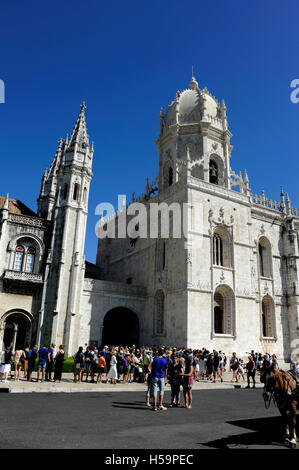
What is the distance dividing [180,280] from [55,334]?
1072 centimetres

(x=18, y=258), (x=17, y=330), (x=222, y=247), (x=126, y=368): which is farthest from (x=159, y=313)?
(x=18, y=258)

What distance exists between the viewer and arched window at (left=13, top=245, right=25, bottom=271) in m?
27.8

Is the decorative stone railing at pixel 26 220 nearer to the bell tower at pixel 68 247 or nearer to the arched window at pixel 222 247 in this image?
the bell tower at pixel 68 247

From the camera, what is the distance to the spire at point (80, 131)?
32625 millimetres

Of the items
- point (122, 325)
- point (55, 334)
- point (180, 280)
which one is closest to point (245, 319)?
point (180, 280)

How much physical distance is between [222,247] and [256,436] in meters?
24.6

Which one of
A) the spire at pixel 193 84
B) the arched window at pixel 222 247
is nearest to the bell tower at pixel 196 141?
the spire at pixel 193 84

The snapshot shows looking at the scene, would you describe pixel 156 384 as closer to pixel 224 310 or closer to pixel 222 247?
pixel 224 310

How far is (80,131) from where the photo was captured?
33.1 meters

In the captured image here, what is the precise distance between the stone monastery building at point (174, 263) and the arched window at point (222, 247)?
94mm

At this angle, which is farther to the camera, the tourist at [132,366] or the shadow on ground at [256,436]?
the tourist at [132,366]

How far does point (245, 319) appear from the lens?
3022cm

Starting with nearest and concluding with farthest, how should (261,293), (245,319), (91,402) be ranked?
(91,402), (245,319), (261,293)

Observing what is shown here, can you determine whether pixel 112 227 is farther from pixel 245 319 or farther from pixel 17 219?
pixel 245 319
